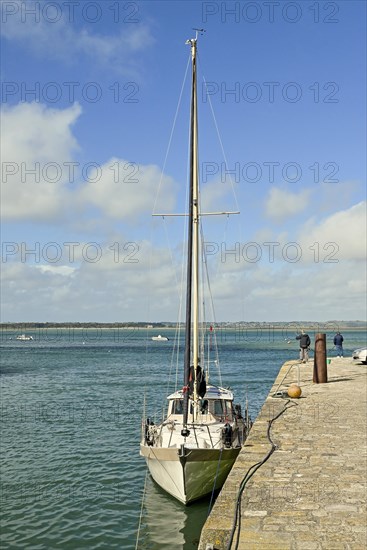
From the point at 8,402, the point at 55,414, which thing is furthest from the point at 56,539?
the point at 8,402

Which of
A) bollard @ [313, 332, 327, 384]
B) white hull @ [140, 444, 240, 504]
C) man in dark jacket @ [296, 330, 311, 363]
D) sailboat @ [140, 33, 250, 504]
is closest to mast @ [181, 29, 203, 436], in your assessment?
sailboat @ [140, 33, 250, 504]

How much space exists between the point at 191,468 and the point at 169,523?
1.73 metres

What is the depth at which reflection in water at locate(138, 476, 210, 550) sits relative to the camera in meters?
12.9

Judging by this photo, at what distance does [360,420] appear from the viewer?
1497 centimetres

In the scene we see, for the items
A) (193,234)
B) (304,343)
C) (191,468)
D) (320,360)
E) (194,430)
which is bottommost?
(191,468)

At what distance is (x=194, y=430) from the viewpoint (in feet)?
49.6

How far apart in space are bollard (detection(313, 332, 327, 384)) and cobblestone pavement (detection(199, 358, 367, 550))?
613 cm

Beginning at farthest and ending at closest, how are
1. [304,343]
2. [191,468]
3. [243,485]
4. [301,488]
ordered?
[304,343] < [191,468] < [243,485] < [301,488]

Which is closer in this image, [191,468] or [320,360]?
[191,468]

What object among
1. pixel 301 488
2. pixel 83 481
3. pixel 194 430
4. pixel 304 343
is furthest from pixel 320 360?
pixel 301 488

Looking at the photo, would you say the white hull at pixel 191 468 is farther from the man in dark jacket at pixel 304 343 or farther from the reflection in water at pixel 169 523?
the man in dark jacket at pixel 304 343

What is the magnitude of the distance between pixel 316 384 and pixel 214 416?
7750mm

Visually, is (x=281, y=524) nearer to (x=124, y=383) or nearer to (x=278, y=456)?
(x=278, y=456)

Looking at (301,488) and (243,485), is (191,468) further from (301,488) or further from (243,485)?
(301,488)
